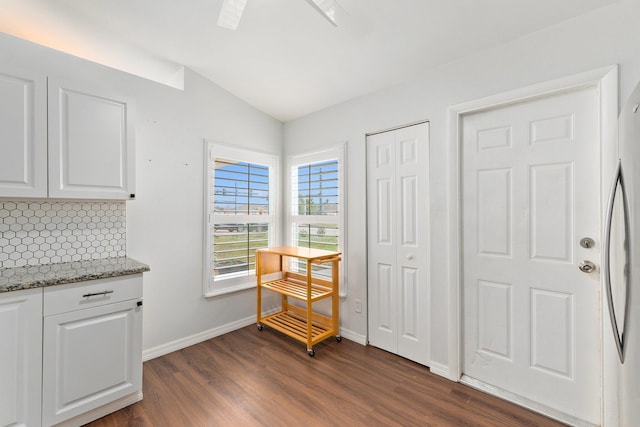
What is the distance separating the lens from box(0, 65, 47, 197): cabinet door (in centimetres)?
157

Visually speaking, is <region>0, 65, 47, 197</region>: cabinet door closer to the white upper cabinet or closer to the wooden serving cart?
the white upper cabinet

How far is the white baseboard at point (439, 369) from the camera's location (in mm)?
2107

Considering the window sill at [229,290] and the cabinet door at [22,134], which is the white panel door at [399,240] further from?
the cabinet door at [22,134]

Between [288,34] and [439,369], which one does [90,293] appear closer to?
[288,34]

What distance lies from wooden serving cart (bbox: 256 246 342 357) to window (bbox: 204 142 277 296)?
0.22 metres

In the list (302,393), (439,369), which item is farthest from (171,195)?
(439,369)

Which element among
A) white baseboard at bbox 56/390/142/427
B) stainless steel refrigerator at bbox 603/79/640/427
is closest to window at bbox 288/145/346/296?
white baseboard at bbox 56/390/142/427

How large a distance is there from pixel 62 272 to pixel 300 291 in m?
1.74

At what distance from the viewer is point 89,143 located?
1841 millimetres

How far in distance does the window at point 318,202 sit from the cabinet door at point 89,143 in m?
1.66

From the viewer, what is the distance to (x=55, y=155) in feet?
5.65

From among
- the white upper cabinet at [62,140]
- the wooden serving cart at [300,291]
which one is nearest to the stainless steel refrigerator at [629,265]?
the wooden serving cart at [300,291]

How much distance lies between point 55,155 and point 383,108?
2368mm

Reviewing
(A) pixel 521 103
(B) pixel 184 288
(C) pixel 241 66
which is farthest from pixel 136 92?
(A) pixel 521 103
